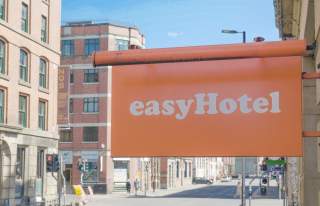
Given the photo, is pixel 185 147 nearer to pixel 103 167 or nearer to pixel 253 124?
pixel 253 124

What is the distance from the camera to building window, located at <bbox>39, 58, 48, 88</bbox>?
45906 mm

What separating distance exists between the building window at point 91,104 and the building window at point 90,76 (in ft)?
7.31

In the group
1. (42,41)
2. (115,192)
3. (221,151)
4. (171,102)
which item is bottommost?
(115,192)

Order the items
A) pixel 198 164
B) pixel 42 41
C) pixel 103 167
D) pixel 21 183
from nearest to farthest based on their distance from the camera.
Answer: pixel 21 183
pixel 42 41
pixel 103 167
pixel 198 164

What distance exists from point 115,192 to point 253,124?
72.6 m

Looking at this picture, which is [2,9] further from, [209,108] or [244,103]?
[244,103]

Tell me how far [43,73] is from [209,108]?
144 feet

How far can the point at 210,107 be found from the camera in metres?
3.55

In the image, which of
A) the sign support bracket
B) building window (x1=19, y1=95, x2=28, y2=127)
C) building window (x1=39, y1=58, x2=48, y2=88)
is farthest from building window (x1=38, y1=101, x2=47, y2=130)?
the sign support bracket

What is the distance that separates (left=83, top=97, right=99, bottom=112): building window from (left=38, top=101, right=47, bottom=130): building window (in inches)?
1068

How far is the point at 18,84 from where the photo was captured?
41562 millimetres

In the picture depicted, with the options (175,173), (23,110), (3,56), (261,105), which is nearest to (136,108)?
(261,105)

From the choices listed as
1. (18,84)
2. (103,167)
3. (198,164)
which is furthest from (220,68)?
(198,164)

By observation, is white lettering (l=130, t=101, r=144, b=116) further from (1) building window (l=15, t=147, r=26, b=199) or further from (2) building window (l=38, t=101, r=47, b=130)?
(2) building window (l=38, t=101, r=47, b=130)
